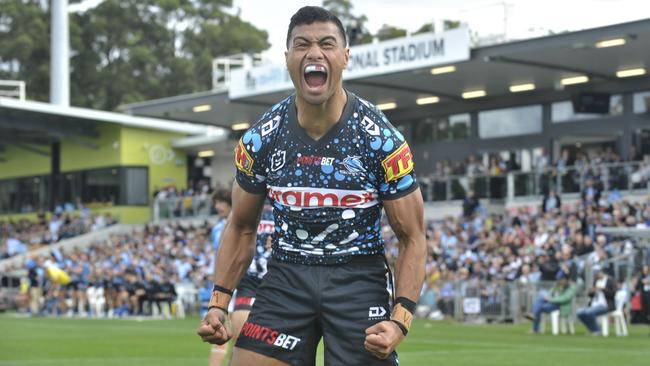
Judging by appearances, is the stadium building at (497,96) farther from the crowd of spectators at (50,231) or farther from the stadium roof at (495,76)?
the crowd of spectators at (50,231)

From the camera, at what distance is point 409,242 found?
6598 millimetres

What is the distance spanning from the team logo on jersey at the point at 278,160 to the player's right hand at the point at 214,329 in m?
0.86

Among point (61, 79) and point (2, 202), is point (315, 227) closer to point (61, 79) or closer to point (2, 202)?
point (61, 79)

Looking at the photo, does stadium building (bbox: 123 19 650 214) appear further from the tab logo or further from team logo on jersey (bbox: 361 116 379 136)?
the tab logo

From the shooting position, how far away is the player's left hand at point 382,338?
630 centimetres

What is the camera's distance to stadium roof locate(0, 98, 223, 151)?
191 ft

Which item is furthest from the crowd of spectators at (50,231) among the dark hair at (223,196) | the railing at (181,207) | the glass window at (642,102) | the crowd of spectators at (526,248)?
the dark hair at (223,196)

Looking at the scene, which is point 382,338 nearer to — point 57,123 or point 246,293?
point 246,293

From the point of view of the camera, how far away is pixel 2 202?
229 ft

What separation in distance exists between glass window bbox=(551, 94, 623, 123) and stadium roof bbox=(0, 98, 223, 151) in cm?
2007

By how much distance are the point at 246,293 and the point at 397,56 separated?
30271 mm

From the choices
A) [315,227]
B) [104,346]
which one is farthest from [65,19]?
[315,227]

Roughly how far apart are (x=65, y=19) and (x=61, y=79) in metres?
3.22

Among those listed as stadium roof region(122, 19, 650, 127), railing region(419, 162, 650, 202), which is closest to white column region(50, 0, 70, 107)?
stadium roof region(122, 19, 650, 127)
